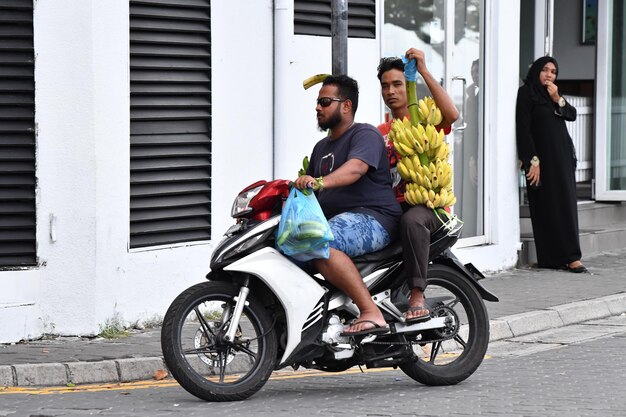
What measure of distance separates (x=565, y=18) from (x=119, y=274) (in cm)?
1240

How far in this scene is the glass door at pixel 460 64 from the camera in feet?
42.2

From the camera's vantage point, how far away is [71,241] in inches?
376

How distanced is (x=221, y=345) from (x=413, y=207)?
138 centimetres

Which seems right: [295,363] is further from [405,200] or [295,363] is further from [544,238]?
[544,238]

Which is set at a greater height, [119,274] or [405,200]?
[405,200]

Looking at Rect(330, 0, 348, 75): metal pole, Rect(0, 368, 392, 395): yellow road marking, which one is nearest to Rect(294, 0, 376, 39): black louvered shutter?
Rect(330, 0, 348, 75): metal pole

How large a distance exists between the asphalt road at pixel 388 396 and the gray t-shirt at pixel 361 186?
98 cm

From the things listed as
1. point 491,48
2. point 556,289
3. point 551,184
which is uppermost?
point 491,48

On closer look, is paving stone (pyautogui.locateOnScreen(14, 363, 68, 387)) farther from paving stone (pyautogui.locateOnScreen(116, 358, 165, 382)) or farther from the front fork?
the front fork

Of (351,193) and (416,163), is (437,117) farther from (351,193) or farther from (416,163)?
(351,193)

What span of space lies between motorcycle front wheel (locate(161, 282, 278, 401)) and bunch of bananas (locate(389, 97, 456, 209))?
3.84 ft

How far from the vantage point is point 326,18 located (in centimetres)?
1156

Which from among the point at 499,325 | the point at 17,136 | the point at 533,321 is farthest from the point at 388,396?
the point at 17,136

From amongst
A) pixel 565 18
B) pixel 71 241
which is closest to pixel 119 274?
pixel 71 241
